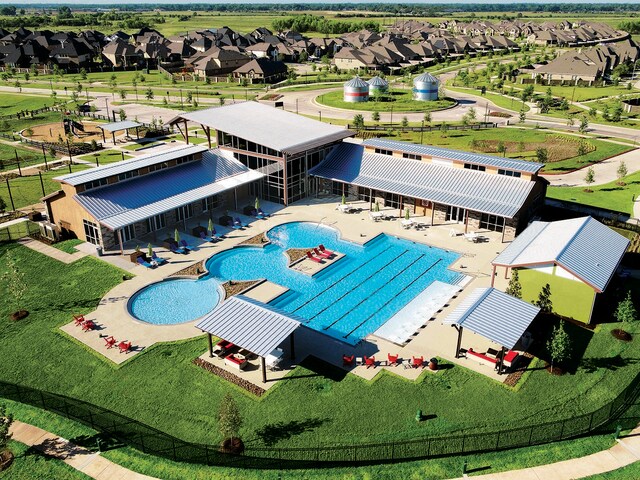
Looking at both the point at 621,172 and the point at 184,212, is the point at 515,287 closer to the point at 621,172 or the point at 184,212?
the point at 184,212

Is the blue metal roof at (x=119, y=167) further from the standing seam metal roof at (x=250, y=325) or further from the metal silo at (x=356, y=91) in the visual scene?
the metal silo at (x=356, y=91)

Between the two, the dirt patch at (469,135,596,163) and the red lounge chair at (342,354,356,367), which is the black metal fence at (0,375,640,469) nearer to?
the red lounge chair at (342,354,356,367)

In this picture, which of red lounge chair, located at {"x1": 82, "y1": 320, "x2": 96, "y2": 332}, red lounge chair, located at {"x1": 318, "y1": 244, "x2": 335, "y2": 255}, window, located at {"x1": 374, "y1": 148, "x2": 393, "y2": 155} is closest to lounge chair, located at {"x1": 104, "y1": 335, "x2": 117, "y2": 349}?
red lounge chair, located at {"x1": 82, "y1": 320, "x2": 96, "y2": 332}

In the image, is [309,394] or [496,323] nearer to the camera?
[309,394]

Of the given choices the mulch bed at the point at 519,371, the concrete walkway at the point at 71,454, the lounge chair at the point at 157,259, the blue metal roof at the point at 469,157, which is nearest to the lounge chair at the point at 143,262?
Result: the lounge chair at the point at 157,259

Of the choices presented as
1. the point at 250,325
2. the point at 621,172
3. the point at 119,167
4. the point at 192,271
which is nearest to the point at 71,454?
the point at 250,325

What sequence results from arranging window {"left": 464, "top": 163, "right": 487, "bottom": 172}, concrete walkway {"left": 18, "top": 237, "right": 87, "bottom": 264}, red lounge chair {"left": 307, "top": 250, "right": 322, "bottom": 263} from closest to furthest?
concrete walkway {"left": 18, "top": 237, "right": 87, "bottom": 264}, red lounge chair {"left": 307, "top": 250, "right": 322, "bottom": 263}, window {"left": 464, "top": 163, "right": 487, "bottom": 172}
